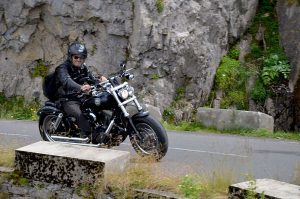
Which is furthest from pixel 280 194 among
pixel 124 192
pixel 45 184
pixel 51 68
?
Answer: pixel 51 68

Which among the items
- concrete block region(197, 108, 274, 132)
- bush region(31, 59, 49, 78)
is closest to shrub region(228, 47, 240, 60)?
concrete block region(197, 108, 274, 132)

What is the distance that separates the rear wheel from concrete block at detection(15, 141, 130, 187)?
2255 millimetres

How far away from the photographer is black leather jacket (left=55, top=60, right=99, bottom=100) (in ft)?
31.4

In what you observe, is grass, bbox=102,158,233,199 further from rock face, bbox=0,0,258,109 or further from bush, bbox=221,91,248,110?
bush, bbox=221,91,248,110

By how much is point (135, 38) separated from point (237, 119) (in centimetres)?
624

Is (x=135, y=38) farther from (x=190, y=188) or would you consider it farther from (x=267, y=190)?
(x=267, y=190)

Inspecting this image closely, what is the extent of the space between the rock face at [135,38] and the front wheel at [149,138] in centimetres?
1232

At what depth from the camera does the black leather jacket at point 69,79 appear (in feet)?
31.4

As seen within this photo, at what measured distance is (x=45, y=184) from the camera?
295 inches

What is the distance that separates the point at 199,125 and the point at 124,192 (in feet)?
37.4

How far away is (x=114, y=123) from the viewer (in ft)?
31.4

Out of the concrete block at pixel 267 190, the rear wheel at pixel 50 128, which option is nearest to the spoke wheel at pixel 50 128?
the rear wheel at pixel 50 128

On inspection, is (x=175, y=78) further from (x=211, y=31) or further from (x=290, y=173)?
(x=290, y=173)

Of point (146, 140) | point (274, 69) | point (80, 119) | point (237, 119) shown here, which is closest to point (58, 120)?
point (80, 119)
